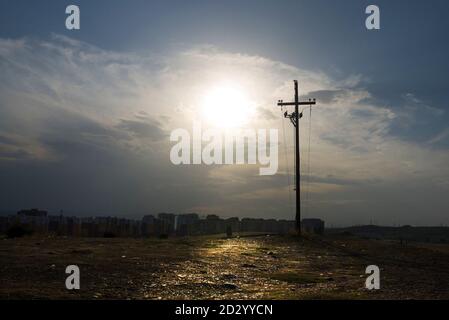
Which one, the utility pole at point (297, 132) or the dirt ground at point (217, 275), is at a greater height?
the utility pole at point (297, 132)

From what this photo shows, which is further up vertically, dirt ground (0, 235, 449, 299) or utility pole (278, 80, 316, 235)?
utility pole (278, 80, 316, 235)

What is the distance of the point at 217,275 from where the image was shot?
12203 mm

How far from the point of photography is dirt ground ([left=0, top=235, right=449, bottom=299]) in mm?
9508

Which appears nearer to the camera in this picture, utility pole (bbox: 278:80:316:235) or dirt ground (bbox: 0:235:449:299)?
dirt ground (bbox: 0:235:449:299)

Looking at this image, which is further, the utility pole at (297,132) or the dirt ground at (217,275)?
the utility pole at (297,132)

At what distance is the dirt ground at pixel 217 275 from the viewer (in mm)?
9508

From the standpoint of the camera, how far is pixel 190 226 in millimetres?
42688

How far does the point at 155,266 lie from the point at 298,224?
57.3ft

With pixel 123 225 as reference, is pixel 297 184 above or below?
above

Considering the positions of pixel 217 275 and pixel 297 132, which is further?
pixel 297 132
